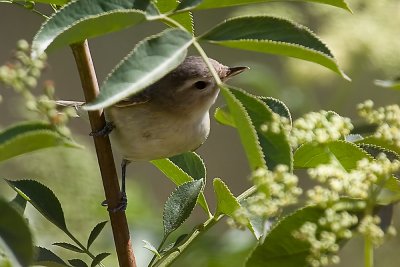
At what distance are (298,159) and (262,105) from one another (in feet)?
0.83

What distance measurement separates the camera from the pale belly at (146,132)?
5.70 ft

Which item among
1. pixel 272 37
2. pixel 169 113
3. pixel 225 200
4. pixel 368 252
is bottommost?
pixel 368 252

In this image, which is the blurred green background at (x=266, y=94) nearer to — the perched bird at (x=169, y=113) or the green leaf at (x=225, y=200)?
the perched bird at (x=169, y=113)

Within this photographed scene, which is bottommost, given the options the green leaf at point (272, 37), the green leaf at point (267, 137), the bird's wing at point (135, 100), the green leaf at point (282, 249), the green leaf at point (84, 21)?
the green leaf at point (282, 249)

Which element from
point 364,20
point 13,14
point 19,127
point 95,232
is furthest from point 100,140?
point 13,14

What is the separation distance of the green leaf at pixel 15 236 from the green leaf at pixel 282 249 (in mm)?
266

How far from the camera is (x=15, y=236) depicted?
70 cm

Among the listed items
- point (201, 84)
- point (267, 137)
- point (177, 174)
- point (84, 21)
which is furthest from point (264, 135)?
point (201, 84)

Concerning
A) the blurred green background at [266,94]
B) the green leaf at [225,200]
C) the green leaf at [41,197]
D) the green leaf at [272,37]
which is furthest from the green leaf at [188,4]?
the blurred green background at [266,94]

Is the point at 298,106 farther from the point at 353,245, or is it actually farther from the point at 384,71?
the point at 353,245

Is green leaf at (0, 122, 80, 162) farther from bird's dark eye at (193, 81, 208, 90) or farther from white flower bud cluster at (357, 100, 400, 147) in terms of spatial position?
bird's dark eye at (193, 81, 208, 90)

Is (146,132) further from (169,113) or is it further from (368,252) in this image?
(368,252)

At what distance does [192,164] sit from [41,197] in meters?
0.30

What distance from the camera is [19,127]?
0.72 metres
